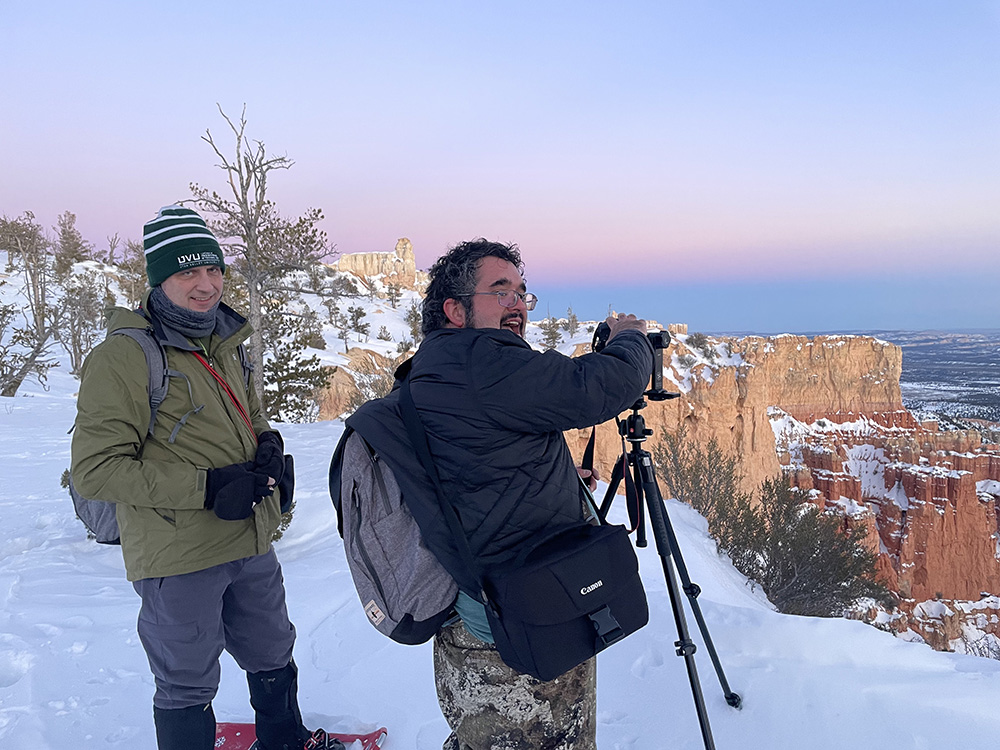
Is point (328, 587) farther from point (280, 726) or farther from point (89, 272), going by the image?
point (89, 272)

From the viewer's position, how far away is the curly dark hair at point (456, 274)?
149cm

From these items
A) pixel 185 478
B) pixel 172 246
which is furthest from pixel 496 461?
pixel 172 246

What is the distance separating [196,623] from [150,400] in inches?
27.3

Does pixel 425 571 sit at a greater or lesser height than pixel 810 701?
greater

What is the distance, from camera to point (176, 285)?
1792mm

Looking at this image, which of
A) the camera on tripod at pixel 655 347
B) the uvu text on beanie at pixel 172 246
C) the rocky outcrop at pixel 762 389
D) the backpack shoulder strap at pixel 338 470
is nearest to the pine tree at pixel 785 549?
the camera on tripod at pixel 655 347

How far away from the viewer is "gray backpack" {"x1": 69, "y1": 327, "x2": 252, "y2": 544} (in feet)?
5.50

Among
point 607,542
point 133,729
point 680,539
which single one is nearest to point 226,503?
point 607,542

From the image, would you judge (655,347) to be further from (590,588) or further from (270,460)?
(270,460)

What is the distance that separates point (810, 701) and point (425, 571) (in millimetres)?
1942

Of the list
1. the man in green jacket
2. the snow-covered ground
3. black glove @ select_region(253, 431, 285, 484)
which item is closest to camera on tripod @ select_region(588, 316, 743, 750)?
the snow-covered ground

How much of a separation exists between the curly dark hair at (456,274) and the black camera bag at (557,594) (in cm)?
30

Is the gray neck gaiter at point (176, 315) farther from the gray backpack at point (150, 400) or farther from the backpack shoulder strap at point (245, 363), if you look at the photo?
the backpack shoulder strap at point (245, 363)

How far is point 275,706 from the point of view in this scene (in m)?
2.05
